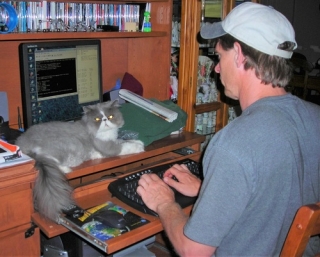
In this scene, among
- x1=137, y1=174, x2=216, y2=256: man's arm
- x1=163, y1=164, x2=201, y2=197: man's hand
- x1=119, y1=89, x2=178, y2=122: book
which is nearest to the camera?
x1=137, y1=174, x2=216, y2=256: man's arm

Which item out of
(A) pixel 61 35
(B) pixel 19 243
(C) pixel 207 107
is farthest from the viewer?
(C) pixel 207 107

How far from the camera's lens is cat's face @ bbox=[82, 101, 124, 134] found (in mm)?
1565

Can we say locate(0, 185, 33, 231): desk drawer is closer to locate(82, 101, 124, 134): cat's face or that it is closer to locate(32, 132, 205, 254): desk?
locate(32, 132, 205, 254): desk

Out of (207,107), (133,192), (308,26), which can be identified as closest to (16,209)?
(133,192)

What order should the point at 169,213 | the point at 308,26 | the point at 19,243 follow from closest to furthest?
1. the point at 169,213
2. the point at 19,243
3. the point at 308,26

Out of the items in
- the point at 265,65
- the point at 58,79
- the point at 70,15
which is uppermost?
the point at 70,15

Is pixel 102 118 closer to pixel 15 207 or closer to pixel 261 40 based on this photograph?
pixel 15 207

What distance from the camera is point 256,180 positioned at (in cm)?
91

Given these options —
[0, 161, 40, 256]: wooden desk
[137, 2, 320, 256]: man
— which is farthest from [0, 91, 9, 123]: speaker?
[137, 2, 320, 256]: man

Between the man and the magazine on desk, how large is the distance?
0.10 m

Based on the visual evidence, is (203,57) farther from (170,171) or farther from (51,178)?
(51,178)

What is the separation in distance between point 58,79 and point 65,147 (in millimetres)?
332

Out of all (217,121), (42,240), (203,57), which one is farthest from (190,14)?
(42,240)

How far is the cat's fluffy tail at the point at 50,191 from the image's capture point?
1.19 metres
